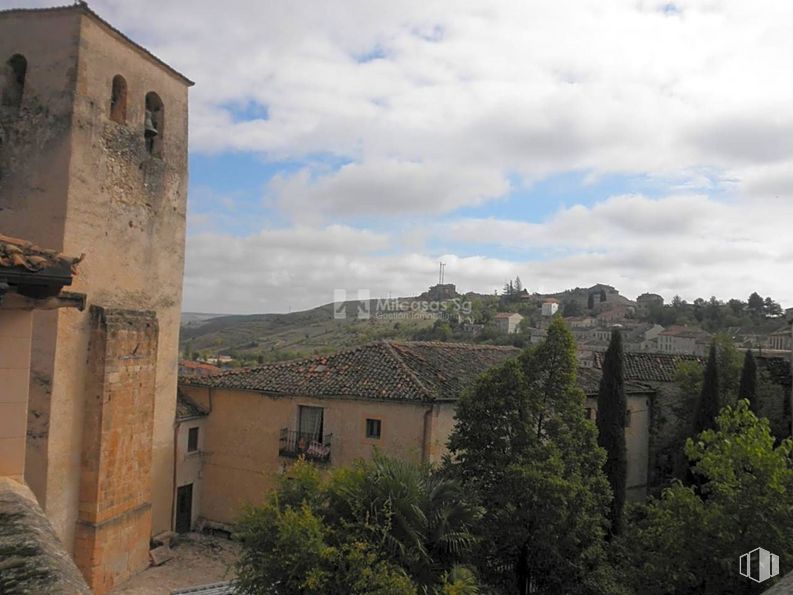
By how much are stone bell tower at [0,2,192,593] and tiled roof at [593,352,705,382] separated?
19.7 metres

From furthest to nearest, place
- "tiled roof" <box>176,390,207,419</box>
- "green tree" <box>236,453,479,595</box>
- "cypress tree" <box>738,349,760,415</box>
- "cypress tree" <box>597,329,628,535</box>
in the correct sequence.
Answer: "cypress tree" <box>738,349,760,415</box>
"tiled roof" <box>176,390,207,419</box>
"cypress tree" <box>597,329,628,535</box>
"green tree" <box>236,453,479,595</box>

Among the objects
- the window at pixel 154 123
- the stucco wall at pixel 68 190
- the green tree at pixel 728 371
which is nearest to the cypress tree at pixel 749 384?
the green tree at pixel 728 371

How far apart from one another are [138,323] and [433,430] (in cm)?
811

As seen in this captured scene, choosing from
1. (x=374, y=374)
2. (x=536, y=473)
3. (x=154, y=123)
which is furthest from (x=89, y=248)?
(x=536, y=473)

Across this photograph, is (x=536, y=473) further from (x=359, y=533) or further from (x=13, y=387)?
(x=13, y=387)

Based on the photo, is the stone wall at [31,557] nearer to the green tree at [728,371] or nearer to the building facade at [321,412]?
the building facade at [321,412]

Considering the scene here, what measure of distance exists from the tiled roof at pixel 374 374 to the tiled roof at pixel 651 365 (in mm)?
8367

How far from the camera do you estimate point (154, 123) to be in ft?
55.7

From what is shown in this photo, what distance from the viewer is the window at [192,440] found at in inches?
787

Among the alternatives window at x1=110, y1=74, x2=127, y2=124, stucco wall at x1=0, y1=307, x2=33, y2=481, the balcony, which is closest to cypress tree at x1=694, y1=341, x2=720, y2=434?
the balcony

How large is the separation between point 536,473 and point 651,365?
60.4 feet

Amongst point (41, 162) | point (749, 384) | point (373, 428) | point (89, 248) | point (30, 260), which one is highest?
point (41, 162)

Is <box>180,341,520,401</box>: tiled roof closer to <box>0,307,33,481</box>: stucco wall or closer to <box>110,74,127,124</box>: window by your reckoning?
<box>110,74,127,124</box>: window

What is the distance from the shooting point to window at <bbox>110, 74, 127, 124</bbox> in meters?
15.6
